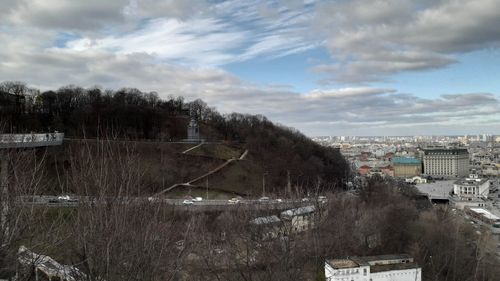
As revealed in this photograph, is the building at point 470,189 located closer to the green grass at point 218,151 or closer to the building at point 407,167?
the building at point 407,167

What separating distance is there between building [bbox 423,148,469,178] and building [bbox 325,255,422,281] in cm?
10442

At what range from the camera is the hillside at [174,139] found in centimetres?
4822

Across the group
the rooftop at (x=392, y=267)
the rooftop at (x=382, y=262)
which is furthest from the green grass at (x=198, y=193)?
the rooftop at (x=392, y=267)

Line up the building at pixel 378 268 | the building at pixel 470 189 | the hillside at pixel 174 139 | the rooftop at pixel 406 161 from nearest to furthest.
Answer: the building at pixel 378 268 < the hillside at pixel 174 139 < the building at pixel 470 189 < the rooftop at pixel 406 161

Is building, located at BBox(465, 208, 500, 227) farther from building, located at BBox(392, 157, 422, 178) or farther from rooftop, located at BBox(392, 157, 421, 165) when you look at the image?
rooftop, located at BBox(392, 157, 421, 165)

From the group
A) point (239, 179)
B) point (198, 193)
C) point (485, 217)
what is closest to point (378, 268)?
point (198, 193)

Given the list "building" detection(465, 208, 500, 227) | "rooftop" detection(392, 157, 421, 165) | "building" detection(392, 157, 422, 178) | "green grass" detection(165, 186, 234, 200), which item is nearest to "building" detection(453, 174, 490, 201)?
"building" detection(465, 208, 500, 227)

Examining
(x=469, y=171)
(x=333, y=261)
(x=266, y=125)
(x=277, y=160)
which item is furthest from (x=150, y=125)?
(x=469, y=171)

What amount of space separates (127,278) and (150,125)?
5710cm

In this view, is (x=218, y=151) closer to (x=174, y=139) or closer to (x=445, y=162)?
(x=174, y=139)

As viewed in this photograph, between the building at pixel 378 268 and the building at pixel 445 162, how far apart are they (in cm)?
10442

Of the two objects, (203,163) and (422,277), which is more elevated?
(203,163)

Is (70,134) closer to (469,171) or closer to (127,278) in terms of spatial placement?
(127,278)

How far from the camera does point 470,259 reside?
26094mm
